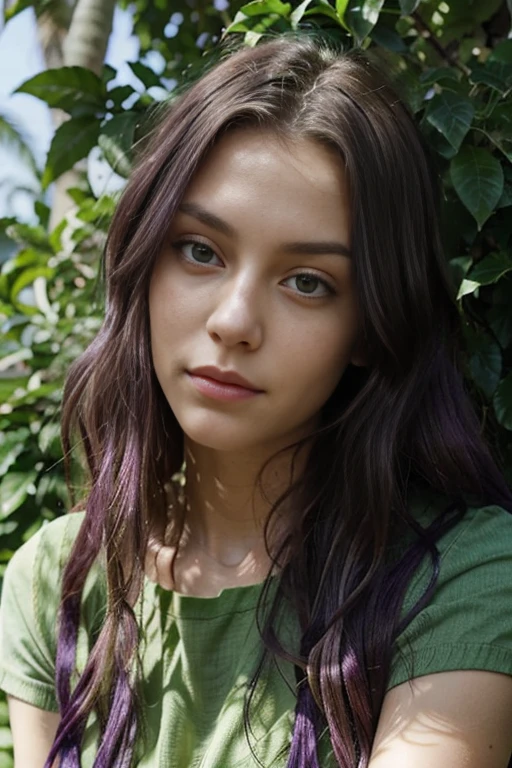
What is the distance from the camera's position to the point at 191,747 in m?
1.65

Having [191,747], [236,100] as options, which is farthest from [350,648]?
[236,100]

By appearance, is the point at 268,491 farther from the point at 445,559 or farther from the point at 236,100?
the point at 236,100

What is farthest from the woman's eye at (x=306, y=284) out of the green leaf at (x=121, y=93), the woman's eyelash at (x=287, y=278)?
the green leaf at (x=121, y=93)

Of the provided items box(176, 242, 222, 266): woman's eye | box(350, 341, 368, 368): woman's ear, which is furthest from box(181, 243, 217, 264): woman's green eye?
box(350, 341, 368, 368): woman's ear

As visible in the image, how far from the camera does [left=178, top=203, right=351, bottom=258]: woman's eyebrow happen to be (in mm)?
1521

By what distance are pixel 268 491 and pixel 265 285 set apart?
1.29 feet

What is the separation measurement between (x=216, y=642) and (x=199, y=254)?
0.61 meters

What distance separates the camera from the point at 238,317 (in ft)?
4.86

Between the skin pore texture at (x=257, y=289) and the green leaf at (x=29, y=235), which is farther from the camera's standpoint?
the green leaf at (x=29, y=235)

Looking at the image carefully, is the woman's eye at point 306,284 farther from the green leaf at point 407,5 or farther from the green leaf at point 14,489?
the green leaf at point 14,489

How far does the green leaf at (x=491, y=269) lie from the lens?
1735mm

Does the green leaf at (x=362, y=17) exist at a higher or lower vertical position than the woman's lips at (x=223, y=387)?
higher

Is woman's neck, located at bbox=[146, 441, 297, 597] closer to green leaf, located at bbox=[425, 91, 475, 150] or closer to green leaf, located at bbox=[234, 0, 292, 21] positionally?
green leaf, located at bbox=[425, 91, 475, 150]

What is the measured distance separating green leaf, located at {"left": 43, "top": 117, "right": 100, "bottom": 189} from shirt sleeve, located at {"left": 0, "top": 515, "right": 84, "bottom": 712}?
2.36ft
